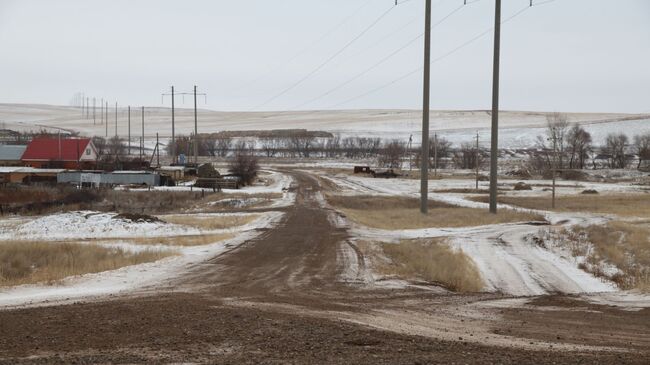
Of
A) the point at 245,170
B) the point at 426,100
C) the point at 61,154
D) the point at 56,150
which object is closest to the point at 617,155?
the point at 245,170

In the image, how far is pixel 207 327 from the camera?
965 centimetres

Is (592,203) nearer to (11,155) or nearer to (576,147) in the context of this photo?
(11,155)

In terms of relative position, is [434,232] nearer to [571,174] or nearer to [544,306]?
[544,306]

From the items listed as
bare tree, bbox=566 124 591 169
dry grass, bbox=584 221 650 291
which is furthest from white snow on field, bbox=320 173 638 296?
bare tree, bbox=566 124 591 169

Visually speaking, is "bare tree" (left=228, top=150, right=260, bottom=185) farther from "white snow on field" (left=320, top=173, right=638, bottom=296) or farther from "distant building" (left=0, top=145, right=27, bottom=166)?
"white snow on field" (left=320, top=173, right=638, bottom=296)

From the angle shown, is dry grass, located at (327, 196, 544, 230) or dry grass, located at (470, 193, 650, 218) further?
dry grass, located at (470, 193, 650, 218)

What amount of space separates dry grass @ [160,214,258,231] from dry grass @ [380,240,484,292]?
448 inches

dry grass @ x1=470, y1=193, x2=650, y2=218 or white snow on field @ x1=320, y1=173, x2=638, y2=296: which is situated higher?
white snow on field @ x1=320, y1=173, x2=638, y2=296

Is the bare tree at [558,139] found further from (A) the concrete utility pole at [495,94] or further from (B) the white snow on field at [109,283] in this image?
(B) the white snow on field at [109,283]

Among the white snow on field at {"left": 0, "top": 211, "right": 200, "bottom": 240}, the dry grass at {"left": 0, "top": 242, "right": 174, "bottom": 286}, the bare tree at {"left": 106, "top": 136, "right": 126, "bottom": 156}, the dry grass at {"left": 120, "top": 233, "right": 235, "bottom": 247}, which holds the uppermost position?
the bare tree at {"left": 106, "top": 136, "right": 126, "bottom": 156}

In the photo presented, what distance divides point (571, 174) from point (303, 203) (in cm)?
6092

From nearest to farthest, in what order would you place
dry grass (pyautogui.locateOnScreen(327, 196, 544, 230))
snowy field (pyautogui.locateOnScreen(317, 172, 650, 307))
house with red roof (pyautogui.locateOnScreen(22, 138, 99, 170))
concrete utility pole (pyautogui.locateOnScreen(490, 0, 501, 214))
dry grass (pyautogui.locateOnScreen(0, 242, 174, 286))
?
snowy field (pyautogui.locateOnScreen(317, 172, 650, 307)) → dry grass (pyautogui.locateOnScreen(0, 242, 174, 286)) → dry grass (pyautogui.locateOnScreen(327, 196, 544, 230)) → concrete utility pole (pyautogui.locateOnScreen(490, 0, 501, 214)) → house with red roof (pyautogui.locateOnScreen(22, 138, 99, 170))

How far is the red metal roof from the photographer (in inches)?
3383

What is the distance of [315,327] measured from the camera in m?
9.73
